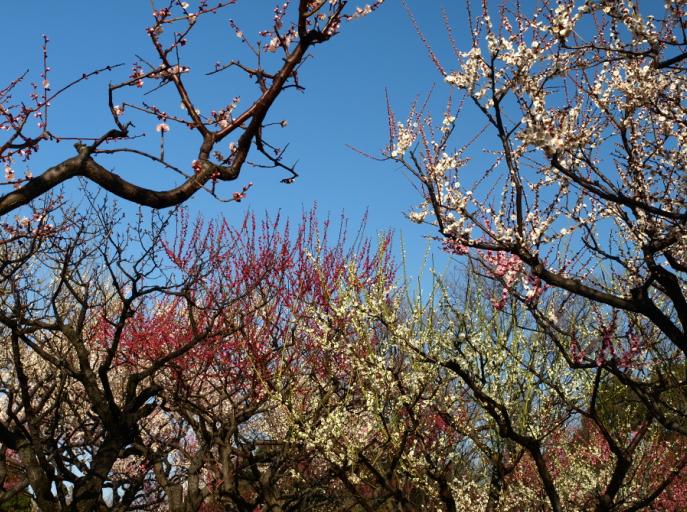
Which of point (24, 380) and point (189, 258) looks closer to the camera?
point (24, 380)

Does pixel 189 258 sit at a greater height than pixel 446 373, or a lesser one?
greater

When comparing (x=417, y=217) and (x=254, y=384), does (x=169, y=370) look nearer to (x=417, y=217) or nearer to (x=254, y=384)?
(x=254, y=384)

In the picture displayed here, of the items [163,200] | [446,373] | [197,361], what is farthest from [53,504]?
[163,200]

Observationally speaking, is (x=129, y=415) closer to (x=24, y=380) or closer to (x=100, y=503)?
(x=24, y=380)

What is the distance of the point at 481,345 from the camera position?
6.59 m

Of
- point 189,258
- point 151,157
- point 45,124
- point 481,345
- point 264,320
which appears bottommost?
point 481,345

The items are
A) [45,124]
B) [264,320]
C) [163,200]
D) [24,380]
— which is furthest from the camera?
[264,320]

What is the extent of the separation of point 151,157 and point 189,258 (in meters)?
8.21

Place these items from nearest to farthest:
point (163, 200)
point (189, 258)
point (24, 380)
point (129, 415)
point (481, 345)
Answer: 1. point (163, 200)
2. point (481, 345)
3. point (129, 415)
4. point (24, 380)
5. point (189, 258)

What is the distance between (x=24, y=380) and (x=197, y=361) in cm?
371

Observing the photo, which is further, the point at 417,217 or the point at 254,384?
the point at 254,384

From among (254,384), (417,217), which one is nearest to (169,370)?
(254,384)

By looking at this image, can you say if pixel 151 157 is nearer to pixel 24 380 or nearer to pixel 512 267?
pixel 512 267

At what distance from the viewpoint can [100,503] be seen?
8875mm
